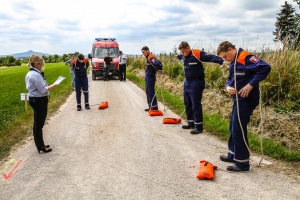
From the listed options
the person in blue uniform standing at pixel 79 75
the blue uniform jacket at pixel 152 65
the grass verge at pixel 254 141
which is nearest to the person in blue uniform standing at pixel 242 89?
the grass verge at pixel 254 141

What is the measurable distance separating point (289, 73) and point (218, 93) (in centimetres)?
238

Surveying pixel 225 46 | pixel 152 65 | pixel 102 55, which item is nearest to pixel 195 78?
pixel 225 46

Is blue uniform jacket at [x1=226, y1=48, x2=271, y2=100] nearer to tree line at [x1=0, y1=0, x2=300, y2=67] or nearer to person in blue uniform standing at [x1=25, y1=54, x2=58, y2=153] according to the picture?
person in blue uniform standing at [x1=25, y1=54, x2=58, y2=153]

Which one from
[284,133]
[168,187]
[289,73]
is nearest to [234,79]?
[168,187]

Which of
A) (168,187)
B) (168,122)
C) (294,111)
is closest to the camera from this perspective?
(168,187)

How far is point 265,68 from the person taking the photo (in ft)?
13.4

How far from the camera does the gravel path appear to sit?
12.5 feet

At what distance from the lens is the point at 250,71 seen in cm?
424

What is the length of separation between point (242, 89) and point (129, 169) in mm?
2149

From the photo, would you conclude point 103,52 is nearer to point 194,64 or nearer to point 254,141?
point 194,64

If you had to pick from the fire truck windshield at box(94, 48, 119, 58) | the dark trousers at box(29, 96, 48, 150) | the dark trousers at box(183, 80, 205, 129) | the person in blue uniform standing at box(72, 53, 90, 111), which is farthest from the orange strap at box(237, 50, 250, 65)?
the fire truck windshield at box(94, 48, 119, 58)

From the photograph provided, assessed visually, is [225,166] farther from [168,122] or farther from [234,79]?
[168,122]

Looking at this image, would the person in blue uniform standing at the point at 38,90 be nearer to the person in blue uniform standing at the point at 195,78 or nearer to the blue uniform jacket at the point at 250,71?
the person in blue uniform standing at the point at 195,78

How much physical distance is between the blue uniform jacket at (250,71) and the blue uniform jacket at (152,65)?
443 cm
